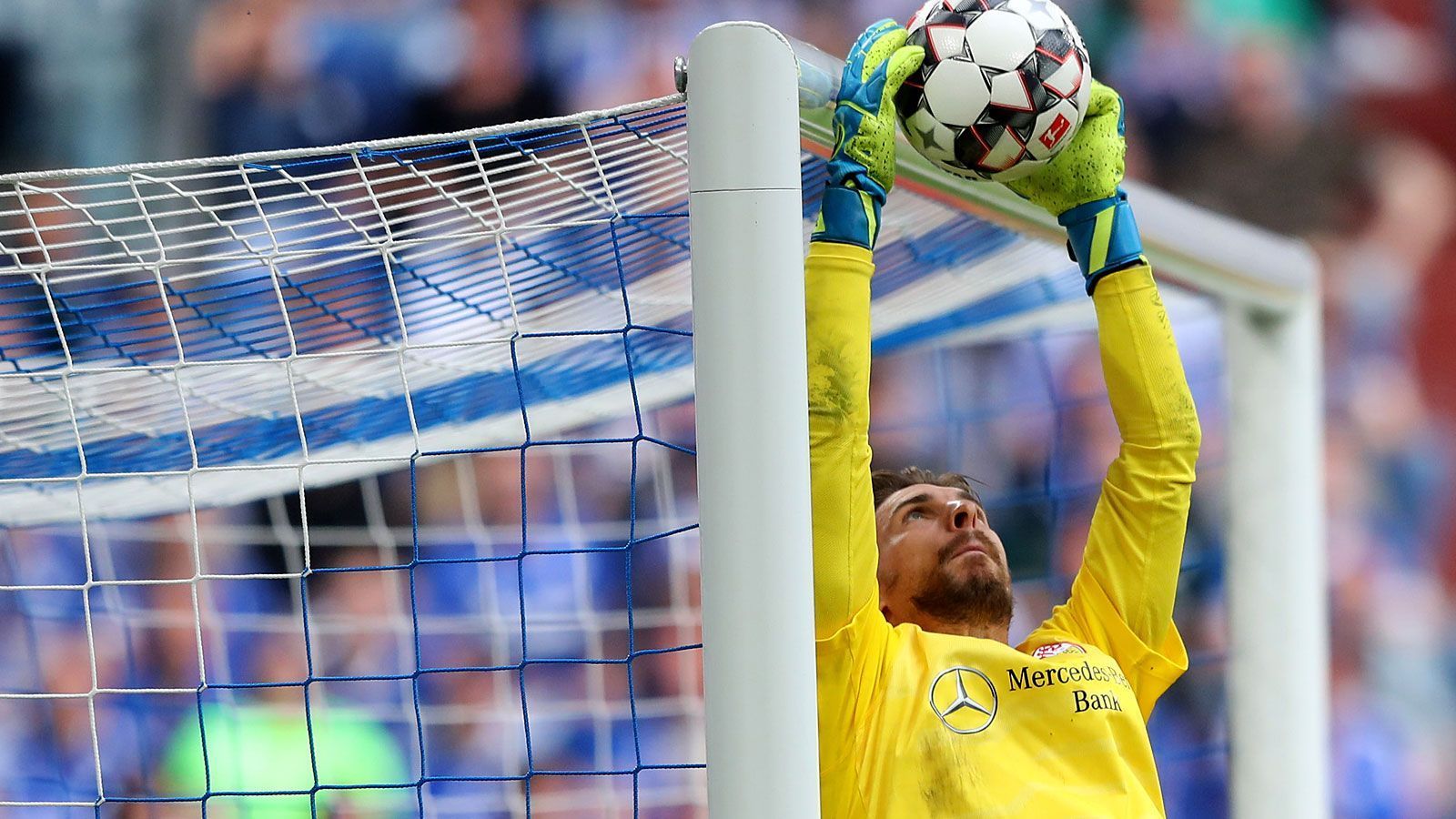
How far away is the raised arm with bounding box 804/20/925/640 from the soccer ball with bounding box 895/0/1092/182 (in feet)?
0.14

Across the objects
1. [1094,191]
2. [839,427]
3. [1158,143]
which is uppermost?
[1158,143]

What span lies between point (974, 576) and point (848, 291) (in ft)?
1.69

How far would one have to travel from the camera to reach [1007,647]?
181 centimetres

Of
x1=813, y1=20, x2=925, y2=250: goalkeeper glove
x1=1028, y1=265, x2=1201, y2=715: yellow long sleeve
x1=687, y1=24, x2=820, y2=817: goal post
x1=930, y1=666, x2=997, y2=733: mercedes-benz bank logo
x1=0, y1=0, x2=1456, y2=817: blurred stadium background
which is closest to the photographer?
x1=687, y1=24, x2=820, y2=817: goal post

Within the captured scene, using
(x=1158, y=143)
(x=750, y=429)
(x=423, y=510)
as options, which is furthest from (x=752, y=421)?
(x=1158, y=143)

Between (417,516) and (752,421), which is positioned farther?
(417,516)

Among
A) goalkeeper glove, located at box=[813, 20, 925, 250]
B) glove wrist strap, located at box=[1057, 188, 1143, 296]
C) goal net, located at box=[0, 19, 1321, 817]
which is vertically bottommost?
goal net, located at box=[0, 19, 1321, 817]

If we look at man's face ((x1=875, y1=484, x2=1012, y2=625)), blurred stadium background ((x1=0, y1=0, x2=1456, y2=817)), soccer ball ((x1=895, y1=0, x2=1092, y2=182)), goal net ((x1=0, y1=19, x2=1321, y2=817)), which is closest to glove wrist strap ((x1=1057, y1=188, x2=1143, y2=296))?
soccer ball ((x1=895, y1=0, x2=1092, y2=182))

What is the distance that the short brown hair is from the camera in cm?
205

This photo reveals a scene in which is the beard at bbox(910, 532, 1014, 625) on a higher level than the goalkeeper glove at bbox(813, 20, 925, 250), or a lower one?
lower

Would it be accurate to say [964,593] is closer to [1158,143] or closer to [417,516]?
[417,516]

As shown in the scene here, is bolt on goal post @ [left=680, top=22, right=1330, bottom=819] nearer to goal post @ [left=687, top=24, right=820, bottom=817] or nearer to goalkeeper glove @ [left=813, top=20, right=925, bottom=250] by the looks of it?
goal post @ [left=687, top=24, right=820, bottom=817]

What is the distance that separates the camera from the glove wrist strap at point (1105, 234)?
5.96 ft

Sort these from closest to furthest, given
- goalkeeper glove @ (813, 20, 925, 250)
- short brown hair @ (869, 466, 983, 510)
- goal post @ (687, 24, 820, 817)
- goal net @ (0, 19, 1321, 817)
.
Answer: goal post @ (687, 24, 820, 817) → goalkeeper glove @ (813, 20, 925, 250) → short brown hair @ (869, 466, 983, 510) → goal net @ (0, 19, 1321, 817)
